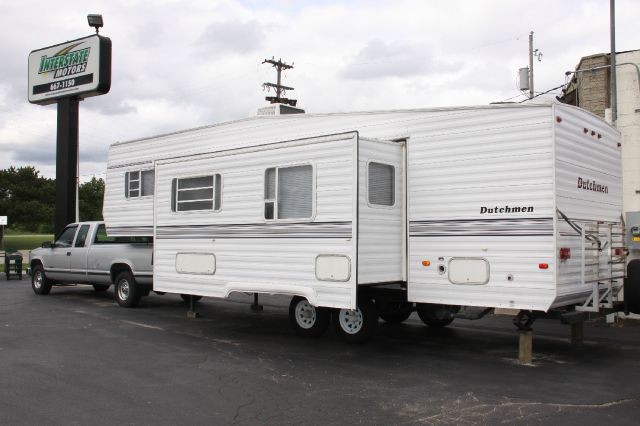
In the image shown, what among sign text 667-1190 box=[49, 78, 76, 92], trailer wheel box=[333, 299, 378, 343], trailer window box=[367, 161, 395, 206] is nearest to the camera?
trailer window box=[367, 161, 395, 206]

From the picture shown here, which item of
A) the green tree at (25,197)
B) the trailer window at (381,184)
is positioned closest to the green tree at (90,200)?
the green tree at (25,197)

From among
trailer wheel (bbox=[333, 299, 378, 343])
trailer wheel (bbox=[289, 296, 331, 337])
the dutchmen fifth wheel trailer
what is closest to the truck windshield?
the dutchmen fifth wheel trailer

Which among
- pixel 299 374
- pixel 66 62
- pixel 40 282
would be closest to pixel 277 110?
pixel 299 374

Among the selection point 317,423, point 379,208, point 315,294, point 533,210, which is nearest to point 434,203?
point 379,208

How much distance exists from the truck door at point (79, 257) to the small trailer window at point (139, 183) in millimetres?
2607

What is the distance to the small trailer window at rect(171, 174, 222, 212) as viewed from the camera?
1014cm

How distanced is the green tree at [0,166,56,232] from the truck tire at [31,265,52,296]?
142ft

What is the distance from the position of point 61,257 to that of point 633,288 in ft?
41.1

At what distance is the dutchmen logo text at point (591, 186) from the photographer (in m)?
8.20

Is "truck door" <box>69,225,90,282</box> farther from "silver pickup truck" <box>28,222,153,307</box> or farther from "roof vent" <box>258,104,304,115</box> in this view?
"roof vent" <box>258,104,304,115</box>

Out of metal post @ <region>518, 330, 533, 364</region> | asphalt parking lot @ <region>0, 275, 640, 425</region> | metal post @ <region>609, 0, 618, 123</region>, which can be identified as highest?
metal post @ <region>609, 0, 618, 123</region>

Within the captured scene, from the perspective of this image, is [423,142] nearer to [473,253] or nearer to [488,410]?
[473,253]

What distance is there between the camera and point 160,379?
712cm

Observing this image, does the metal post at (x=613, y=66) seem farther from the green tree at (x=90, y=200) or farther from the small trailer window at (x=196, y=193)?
the green tree at (x=90, y=200)
